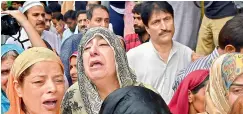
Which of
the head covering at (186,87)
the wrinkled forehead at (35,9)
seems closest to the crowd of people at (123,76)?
the head covering at (186,87)

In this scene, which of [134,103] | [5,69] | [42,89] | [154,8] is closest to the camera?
[134,103]

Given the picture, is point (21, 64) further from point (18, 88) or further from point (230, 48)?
point (230, 48)

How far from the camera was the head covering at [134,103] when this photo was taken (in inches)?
87.0

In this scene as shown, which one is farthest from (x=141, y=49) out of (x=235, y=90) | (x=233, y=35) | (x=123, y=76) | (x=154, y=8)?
(x=235, y=90)

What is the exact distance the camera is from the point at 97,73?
3381 mm

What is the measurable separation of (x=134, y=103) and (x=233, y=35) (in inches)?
74.3

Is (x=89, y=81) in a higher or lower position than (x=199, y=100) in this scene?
higher

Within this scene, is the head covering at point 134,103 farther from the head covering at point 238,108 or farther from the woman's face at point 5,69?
the woman's face at point 5,69

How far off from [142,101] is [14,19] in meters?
2.93

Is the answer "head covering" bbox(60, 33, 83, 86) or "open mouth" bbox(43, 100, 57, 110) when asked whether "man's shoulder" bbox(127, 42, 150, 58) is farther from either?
"open mouth" bbox(43, 100, 57, 110)

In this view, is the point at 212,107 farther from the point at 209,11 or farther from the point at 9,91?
the point at 209,11

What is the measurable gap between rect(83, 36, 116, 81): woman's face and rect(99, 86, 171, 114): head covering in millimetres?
1010

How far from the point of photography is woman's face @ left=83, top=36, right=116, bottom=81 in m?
3.39

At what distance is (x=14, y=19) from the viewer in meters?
4.96
